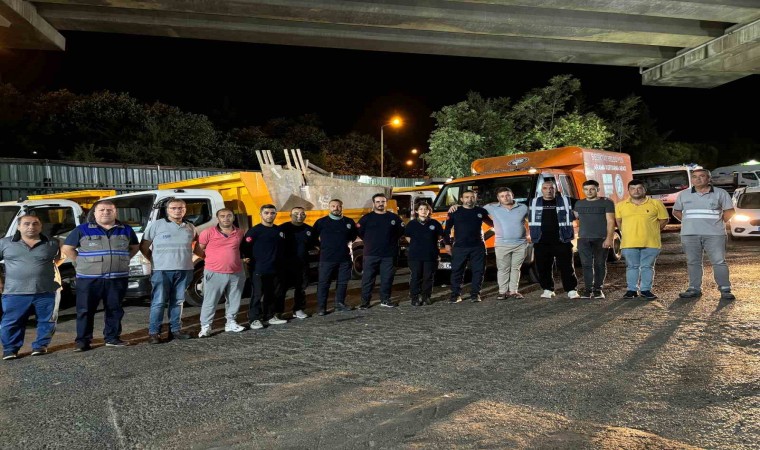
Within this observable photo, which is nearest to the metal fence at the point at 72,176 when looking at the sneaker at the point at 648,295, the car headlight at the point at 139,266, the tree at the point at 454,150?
the car headlight at the point at 139,266

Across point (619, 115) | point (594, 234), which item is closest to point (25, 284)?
point (594, 234)

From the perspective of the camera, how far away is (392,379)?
480cm

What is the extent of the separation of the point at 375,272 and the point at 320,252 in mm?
899

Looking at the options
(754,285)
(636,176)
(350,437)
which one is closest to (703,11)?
(754,285)

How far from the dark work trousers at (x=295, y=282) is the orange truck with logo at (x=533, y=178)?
2.91m

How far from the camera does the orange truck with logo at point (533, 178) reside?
33.8ft

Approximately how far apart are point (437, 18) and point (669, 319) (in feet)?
30.2

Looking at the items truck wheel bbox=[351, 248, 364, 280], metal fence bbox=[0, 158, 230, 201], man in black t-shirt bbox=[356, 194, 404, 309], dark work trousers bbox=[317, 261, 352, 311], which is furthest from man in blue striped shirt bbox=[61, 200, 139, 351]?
metal fence bbox=[0, 158, 230, 201]

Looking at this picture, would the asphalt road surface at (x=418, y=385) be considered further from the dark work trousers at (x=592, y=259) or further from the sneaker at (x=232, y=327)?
the dark work trousers at (x=592, y=259)

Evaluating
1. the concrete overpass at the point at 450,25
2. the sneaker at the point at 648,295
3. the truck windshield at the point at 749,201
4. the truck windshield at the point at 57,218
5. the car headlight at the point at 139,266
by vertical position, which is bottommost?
the sneaker at the point at 648,295

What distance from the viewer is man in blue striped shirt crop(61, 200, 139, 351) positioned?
20.4ft

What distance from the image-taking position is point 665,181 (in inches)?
860

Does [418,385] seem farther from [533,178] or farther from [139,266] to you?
[533,178]

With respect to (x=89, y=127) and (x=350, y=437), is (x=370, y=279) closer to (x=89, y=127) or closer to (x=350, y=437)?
(x=350, y=437)
